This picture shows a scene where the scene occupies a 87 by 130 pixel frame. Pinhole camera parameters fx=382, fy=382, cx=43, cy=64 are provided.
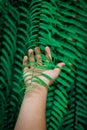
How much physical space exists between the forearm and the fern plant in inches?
10.5

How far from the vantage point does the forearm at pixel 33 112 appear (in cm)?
186

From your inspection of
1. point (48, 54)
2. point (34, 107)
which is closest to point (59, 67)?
point (48, 54)

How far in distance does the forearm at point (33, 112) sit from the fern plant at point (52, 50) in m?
0.27

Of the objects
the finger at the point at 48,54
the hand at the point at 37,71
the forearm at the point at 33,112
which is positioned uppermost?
the finger at the point at 48,54

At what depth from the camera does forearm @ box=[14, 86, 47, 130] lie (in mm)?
1856

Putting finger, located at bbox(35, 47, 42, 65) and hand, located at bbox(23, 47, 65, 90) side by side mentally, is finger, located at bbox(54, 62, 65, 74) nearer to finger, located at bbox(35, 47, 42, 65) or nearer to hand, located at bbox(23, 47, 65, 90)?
hand, located at bbox(23, 47, 65, 90)

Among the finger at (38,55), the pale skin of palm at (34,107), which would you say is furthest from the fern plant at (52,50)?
the pale skin of palm at (34,107)

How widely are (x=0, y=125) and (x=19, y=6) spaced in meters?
0.71

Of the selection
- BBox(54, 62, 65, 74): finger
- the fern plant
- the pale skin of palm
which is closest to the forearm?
the pale skin of palm

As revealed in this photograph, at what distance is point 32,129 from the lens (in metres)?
1.85

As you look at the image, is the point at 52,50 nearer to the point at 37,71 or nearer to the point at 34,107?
the point at 37,71

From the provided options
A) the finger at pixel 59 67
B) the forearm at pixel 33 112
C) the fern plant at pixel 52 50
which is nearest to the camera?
the forearm at pixel 33 112

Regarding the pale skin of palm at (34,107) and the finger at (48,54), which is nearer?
the pale skin of palm at (34,107)

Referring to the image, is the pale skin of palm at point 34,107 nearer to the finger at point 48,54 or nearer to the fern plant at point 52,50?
the finger at point 48,54
